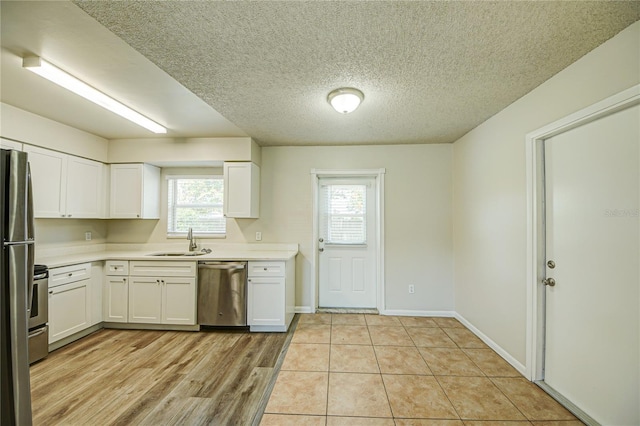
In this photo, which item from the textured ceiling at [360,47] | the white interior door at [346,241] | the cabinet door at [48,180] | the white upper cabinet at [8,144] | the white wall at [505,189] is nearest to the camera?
the textured ceiling at [360,47]

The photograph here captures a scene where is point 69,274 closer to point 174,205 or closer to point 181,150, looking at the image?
point 174,205

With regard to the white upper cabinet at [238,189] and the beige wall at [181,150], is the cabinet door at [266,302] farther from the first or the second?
the beige wall at [181,150]

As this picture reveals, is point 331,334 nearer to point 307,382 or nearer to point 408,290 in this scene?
point 307,382

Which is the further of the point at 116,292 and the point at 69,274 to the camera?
the point at 116,292

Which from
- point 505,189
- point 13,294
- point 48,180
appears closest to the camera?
point 13,294

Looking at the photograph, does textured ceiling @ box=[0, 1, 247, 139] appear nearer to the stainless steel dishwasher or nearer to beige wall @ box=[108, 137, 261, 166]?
beige wall @ box=[108, 137, 261, 166]

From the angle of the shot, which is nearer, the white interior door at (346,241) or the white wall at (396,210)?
the white wall at (396,210)

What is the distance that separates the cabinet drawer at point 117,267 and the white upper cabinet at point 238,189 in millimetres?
1314

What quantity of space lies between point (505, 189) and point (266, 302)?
2851mm

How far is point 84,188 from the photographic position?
3250 millimetres

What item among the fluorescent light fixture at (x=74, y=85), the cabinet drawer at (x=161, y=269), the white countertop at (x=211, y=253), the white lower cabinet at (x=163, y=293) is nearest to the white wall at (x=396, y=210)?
the white countertop at (x=211, y=253)

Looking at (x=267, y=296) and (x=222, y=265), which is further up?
(x=222, y=265)

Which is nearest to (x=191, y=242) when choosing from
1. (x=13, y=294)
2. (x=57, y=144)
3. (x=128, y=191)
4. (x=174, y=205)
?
(x=174, y=205)

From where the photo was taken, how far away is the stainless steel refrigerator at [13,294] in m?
1.19
